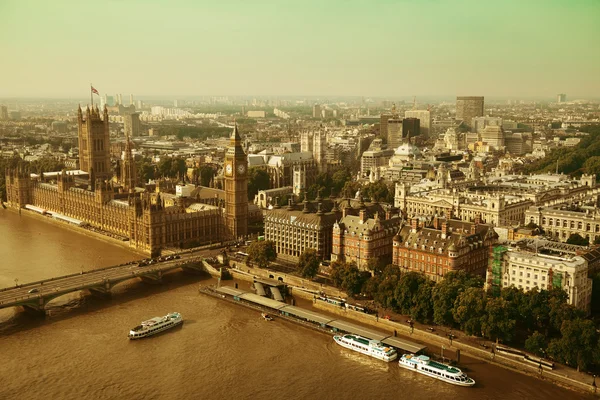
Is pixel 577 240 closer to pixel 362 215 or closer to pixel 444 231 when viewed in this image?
pixel 444 231

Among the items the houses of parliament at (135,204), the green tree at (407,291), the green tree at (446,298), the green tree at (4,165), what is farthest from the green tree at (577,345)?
the green tree at (4,165)

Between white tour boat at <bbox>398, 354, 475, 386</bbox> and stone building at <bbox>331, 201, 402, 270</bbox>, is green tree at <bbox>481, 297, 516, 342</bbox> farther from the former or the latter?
stone building at <bbox>331, 201, 402, 270</bbox>

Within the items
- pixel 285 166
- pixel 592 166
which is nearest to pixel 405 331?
pixel 285 166

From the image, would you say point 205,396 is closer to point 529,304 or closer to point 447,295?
point 447,295

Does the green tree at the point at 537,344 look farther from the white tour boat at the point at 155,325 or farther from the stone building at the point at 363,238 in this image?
the white tour boat at the point at 155,325

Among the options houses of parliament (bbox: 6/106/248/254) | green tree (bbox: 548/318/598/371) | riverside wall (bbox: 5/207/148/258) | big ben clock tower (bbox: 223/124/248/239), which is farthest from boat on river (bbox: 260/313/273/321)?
big ben clock tower (bbox: 223/124/248/239)

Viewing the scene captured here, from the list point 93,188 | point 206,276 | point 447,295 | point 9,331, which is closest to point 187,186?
point 93,188
